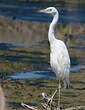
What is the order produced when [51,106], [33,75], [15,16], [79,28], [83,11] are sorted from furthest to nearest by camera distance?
[83,11] < [15,16] < [79,28] < [33,75] < [51,106]

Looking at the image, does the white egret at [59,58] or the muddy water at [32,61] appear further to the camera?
the muddy water at [32,61]

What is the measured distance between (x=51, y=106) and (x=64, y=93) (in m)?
2.34

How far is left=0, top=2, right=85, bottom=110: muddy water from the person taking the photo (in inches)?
339

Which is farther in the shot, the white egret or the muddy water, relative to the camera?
the muddy water

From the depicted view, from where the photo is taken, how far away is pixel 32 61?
492 inches

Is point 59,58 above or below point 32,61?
above

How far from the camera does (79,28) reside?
21672mm

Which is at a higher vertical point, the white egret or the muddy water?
the white egret

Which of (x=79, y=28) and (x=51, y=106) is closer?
(x=51, y=106)

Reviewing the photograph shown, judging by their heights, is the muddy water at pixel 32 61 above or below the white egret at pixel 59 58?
below

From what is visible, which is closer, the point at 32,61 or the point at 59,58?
the point at 59,58

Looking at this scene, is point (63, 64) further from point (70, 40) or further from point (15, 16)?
point (15, 16)

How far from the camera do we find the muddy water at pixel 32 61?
8609mm

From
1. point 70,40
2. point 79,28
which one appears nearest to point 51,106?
point 70,40
